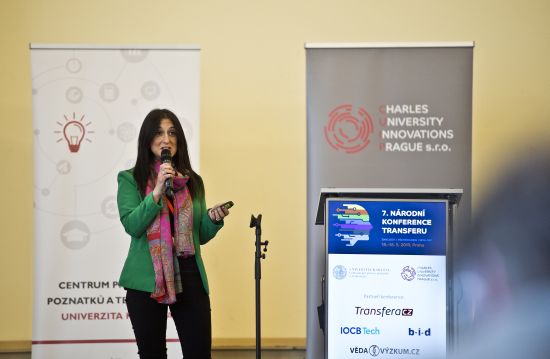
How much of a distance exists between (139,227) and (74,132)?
146 centimetres

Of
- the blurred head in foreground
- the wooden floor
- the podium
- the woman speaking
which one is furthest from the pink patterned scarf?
the blurred head in foreground

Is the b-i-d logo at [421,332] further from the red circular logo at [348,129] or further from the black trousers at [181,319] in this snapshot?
the red circular logo at [348,129]

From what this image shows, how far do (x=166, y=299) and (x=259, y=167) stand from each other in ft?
6.39

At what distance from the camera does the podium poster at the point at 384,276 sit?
2.69 meters

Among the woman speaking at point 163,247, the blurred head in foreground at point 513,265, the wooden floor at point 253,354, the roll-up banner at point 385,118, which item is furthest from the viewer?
the wooden floor at point 253,354

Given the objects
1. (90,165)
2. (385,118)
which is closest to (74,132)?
(90,165)

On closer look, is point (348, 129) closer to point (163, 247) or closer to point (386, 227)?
point (386, 227)

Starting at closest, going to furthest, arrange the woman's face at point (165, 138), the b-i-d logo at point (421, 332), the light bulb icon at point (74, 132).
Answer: the b-i-d logo at point (421, 332) → the woman's face at point (165, 138) → the light bulb icon at point (74, 132)

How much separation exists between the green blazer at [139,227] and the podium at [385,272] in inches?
22.0

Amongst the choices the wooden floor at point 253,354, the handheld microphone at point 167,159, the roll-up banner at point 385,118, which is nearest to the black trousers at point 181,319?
the handheld microphone at point 167,159

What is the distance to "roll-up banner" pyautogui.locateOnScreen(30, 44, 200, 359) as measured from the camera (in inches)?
156

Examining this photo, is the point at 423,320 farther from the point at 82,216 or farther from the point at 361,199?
the point at 82,216

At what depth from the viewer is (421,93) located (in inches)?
155

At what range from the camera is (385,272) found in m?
2.73
